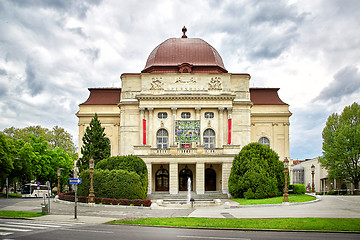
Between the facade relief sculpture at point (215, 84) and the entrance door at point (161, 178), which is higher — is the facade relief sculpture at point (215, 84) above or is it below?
above

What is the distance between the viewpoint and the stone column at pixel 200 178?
153 ft

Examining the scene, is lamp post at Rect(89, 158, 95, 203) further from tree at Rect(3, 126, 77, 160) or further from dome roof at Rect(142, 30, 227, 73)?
tree at Rect(3, 126, 77, 160)

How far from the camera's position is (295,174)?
94.9 metres

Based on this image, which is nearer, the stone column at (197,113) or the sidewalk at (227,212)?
the sidewalk at (227,212)

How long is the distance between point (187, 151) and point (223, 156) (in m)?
4.59

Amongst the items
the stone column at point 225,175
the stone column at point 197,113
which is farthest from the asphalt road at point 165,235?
the stone column at point 197,113

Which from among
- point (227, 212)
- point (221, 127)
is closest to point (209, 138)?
point (221, 127)

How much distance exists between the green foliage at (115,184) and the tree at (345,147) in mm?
29434

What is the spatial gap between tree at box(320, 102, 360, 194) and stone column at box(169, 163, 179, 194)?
73.5 feet

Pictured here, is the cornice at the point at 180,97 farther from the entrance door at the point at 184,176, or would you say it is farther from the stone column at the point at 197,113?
the entrance door at the point at 184,176

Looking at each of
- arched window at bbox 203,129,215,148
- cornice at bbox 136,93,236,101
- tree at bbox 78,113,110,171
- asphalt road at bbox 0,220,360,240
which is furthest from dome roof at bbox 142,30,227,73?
asphalt road at bbox 0,220,360,240

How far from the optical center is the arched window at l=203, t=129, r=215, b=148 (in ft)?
182

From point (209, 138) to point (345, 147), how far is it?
18.9m

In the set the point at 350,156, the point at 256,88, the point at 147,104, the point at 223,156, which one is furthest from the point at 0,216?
the point at 256,88
